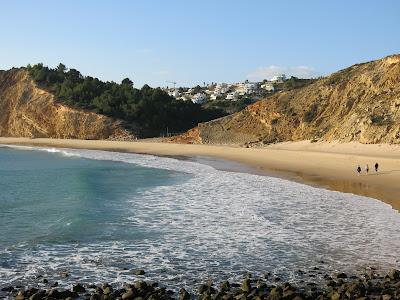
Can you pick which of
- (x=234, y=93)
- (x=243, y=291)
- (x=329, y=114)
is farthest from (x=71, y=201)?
(x=234, y=93)

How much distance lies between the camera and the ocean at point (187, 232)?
1213 cm

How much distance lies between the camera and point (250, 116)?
199 feet

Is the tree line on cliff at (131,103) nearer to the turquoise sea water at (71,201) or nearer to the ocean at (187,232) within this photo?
the turquoise sea water at (71,201)

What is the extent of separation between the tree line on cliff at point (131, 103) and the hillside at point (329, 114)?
14.4m

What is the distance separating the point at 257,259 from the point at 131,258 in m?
3.38

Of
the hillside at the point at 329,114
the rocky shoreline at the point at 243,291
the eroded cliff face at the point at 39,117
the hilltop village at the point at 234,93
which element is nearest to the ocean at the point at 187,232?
the rocky shoreline at the point at 243,291

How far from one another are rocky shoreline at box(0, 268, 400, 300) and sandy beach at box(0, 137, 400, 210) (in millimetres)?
9760

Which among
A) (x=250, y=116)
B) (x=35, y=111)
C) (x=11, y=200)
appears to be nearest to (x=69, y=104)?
(x=35, y=111)

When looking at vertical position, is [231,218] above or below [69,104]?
below

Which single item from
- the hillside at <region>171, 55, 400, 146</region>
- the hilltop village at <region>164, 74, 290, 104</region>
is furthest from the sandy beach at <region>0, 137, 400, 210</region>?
the hilltop village at <region>164, 74, 290, 104</region>

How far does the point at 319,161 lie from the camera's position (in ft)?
120

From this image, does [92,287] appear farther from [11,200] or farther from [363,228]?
[11,200]

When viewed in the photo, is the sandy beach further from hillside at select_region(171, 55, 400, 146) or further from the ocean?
the ocean

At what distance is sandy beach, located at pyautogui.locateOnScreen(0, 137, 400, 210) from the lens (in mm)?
25469
